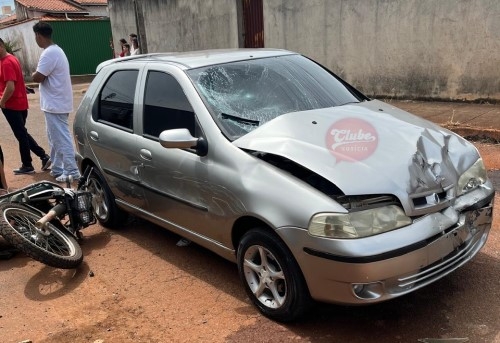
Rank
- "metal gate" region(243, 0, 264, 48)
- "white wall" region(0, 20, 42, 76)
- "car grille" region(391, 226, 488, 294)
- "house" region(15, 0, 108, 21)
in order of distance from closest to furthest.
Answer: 1. "car grille" region(391, 226, 488, 294)
2. "metal gate" region(243, 0, 264, 48)
3. "white wall" region(0, 20, 42, 76)
4. "house" region(15, 0, 108, 21)

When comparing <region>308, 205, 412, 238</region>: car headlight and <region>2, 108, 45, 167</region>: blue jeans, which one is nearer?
<region>308, 205, 412, 238</region>: car headlight

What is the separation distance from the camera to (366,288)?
2768mm

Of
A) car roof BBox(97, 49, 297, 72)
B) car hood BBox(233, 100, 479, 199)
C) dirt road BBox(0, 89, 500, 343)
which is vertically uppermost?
car roof BBox(97, 49, 297, 72)

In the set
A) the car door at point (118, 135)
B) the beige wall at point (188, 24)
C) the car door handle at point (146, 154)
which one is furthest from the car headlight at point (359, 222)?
the beige wall at point (188, 24)

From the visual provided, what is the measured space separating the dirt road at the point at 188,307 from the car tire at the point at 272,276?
128mm

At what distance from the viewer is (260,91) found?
3.82 metres

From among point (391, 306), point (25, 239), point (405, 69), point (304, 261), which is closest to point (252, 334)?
point (304, 261)

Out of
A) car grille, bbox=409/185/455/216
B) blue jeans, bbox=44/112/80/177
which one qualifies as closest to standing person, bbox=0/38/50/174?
blue jeans, bbox=44/112/80/177

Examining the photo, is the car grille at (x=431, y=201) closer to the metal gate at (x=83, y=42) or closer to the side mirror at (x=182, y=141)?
the side mirror at (x=182, y=141)

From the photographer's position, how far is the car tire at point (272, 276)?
296 centimetres

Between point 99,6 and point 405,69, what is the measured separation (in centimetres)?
2694

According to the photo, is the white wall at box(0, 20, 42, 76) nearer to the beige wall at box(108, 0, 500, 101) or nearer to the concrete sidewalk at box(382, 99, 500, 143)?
the beige wall at box(108, 0, 500, 101)

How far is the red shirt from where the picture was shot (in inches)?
258

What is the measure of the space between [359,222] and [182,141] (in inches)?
53.5
